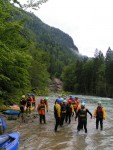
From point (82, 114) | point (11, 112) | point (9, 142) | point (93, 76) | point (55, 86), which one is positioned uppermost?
point (93, 76)

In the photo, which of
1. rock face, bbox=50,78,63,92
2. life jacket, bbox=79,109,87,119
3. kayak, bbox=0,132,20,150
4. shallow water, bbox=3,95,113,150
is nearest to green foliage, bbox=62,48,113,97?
rock face, bbox=50,78,63,92

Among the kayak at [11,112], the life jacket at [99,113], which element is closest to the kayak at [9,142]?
the life jacket at [99,113]

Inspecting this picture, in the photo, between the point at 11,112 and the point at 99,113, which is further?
the point at 11,112

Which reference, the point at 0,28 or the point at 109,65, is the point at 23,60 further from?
the point at 109,65

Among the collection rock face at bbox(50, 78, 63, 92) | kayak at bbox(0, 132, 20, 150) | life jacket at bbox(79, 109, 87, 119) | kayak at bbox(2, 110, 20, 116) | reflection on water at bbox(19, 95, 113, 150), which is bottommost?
reflection on water at bbox(19, 95, 113, 150)

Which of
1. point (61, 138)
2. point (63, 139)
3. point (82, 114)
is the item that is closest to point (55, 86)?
point (82, 114)

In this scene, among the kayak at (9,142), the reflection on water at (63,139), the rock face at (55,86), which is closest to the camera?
the kayak at (9,142)

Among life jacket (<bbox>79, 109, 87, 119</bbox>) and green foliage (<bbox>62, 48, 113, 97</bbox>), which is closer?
life jacket (<bbox>79, 109, 87, 119</bbox>)

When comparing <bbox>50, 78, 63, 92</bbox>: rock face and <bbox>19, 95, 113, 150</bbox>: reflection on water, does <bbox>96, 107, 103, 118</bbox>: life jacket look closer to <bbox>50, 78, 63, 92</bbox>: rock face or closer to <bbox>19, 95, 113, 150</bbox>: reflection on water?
<bbox>19, 95, 113, 150</bbox>: reflection on water

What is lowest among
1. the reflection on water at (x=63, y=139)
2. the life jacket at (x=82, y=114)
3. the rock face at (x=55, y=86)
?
the reflection on water at (x=63, y=139)

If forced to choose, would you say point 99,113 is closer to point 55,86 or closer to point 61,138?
point 61,138

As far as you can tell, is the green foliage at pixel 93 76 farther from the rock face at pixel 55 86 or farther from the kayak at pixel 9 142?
the kayak at pixel 9 142

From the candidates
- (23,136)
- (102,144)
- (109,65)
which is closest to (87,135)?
(102,144)

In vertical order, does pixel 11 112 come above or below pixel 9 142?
above
